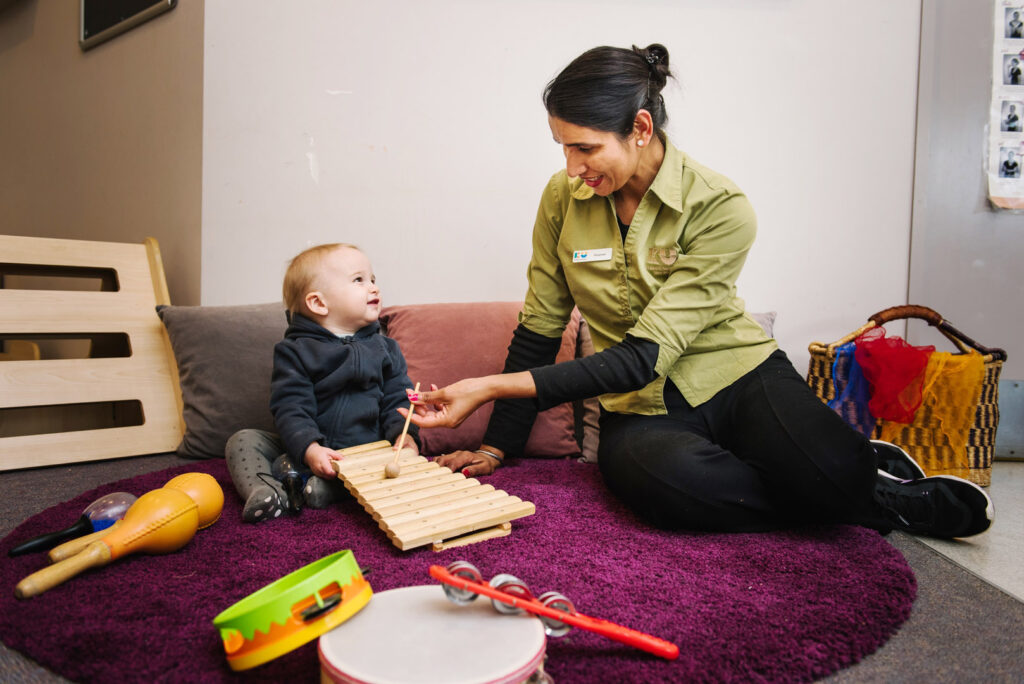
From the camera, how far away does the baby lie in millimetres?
1436

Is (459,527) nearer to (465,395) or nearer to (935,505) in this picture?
(465,395)

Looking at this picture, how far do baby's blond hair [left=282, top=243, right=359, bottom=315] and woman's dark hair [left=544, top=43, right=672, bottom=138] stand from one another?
65 centimetres

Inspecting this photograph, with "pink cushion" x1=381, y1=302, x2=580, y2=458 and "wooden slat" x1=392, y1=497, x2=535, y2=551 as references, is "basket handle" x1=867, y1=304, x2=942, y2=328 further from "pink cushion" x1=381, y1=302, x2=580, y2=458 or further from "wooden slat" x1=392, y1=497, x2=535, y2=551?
"wooden slat" x1=392, y1=497, x2=535, y2=551

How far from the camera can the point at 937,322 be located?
193cm

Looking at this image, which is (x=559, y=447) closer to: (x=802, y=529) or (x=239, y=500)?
(x=802, y=529)

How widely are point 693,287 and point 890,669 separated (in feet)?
2.54

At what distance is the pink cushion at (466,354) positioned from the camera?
183cm

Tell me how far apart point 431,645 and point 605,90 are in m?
1.08

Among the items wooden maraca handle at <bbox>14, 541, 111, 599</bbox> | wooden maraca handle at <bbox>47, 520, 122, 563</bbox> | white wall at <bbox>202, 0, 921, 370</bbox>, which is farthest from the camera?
white wall at <bbox>202, 0, 921, 370</bbox>

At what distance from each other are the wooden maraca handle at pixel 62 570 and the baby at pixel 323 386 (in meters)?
0.34

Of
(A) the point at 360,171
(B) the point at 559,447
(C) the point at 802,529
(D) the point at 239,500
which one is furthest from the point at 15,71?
(C) the point at 802,529

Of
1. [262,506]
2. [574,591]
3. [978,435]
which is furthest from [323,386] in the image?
[978,435]

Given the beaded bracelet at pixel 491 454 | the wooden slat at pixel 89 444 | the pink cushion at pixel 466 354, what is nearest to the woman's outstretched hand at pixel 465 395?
the beaded bracelet at pixel 491 454

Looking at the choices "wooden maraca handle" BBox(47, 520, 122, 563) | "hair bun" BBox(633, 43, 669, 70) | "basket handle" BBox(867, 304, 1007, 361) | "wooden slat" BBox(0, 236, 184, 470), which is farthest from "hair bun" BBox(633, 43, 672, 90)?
"wooden slat" BBox(0, 236, 184, 470)
